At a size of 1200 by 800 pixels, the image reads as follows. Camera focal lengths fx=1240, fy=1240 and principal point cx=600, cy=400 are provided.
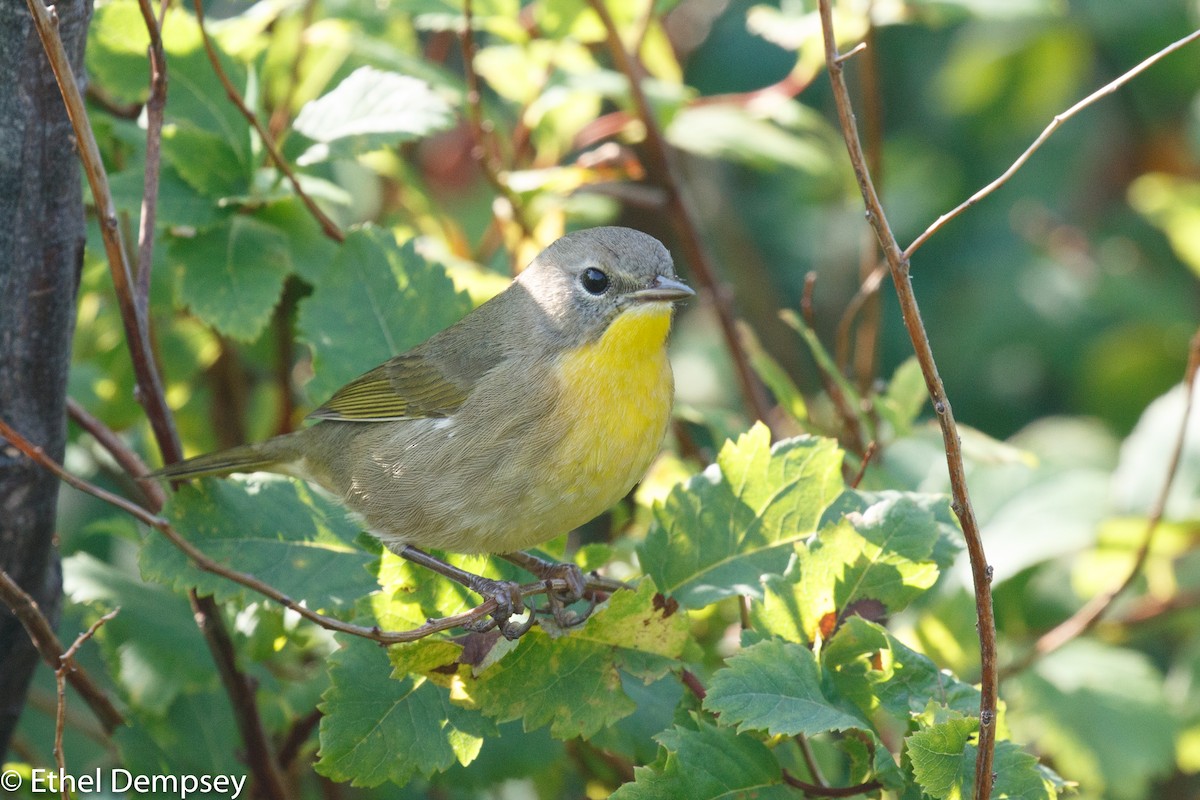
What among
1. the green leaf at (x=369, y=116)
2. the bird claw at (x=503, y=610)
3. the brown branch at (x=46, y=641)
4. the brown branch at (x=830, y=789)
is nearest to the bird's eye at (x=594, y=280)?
the green leaf at (x=369, y=116)

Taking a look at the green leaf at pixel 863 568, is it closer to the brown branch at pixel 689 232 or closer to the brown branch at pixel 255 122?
the brown branch at pixel 689 232

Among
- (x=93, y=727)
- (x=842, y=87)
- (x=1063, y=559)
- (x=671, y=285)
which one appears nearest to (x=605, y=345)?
(x=671, y=285)

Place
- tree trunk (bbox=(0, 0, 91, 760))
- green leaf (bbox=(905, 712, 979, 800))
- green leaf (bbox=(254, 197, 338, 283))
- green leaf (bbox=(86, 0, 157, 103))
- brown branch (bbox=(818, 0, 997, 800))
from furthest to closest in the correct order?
green leaf (bbox=(254, 197, 338, 283)), green leaf (bbox=(86, 0, 157, 103)), tree trunk (bbox=(0, 0, 91, 760)), green leaf (bbox=(905, 712, 979, 800)), brown branch (bbox=(818, 0, 997, 800))

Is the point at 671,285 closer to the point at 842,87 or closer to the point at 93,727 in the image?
the point at 842,87

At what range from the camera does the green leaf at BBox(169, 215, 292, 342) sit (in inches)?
119

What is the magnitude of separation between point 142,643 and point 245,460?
0.58 m

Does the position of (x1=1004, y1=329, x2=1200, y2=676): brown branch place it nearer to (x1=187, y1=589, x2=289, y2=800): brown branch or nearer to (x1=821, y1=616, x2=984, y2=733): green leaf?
(x1=821, y1=616, x2=984, y2=733): green leaf

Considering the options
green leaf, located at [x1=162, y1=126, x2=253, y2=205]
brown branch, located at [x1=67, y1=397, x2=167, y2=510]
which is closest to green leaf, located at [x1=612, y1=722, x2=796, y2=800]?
brown branch, located at [x1=67, y1=397, x2=167, y2=510]

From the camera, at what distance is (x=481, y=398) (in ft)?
11.0

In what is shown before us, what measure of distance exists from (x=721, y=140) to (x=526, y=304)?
0.92m

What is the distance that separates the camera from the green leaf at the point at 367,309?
10.5ft

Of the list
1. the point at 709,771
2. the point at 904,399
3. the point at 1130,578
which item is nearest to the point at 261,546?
the point at 709,771

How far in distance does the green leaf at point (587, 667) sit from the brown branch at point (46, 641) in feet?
3.02

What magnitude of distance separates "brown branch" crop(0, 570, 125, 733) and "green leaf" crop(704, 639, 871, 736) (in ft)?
4.52
